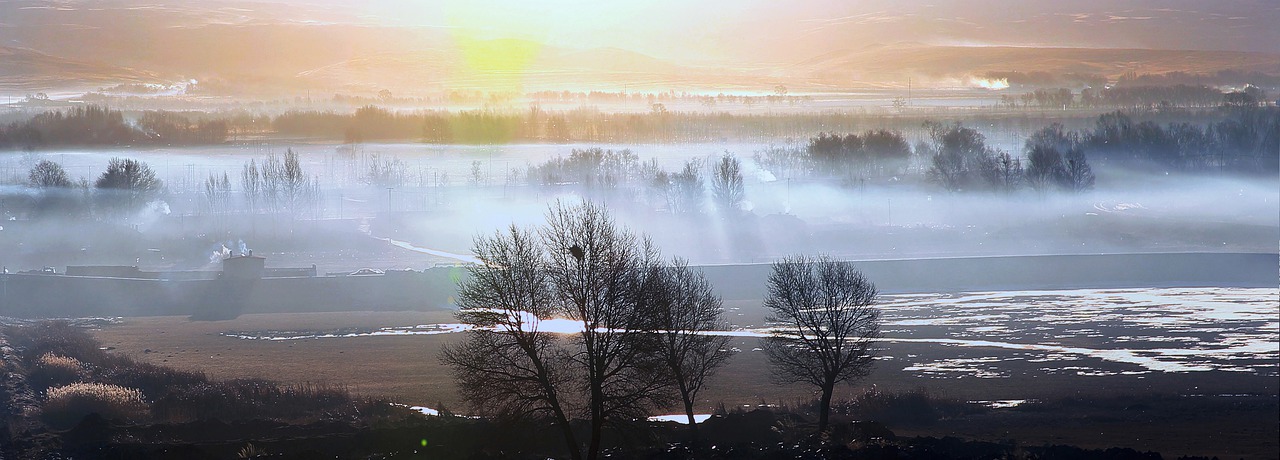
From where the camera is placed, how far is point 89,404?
36781mm

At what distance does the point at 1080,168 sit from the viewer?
8281 centimetres

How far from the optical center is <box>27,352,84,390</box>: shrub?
41594 millimetres

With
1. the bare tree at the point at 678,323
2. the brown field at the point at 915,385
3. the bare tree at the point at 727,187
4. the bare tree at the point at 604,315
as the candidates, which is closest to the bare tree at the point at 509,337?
the bare tree at the point at 604,315

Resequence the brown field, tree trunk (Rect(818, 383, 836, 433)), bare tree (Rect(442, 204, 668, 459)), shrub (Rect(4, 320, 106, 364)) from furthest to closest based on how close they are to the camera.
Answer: shrub (Rect(4, 320, 106, 364)) → tree trunk (Rect(818, 383, 836, 433)) → the brown field → bare tree (Rect(442, 204, 668, 459))

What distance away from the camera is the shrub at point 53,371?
41594mm

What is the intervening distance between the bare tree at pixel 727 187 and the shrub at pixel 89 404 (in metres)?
57.3

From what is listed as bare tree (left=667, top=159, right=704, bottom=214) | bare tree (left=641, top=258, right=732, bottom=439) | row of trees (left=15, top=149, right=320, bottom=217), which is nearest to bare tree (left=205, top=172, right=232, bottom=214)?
row of trees (left=15, top=149, right=320, bottom=217)

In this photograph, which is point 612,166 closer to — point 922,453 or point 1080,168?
point 1080,168

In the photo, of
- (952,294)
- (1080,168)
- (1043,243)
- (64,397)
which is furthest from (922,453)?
(1080,168)

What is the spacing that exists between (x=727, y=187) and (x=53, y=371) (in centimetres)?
5751

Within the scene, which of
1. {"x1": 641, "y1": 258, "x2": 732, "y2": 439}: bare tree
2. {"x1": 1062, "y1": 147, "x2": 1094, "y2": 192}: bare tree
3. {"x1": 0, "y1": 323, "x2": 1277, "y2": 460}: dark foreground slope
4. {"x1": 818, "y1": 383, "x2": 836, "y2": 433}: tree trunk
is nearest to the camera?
{"x1": 0, "y1": 323, "x2": 1277, "y2": 460}: dark foreground slope

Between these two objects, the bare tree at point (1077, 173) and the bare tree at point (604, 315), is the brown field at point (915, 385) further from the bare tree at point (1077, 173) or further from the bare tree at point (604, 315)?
the bare tree at point (1077, 173)

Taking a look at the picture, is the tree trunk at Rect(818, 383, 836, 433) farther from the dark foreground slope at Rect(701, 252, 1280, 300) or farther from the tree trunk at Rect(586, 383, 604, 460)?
the dark foreground slope at Rect(701, 252, 1280, 300)

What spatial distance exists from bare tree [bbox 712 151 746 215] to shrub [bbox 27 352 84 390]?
53.7 metres
